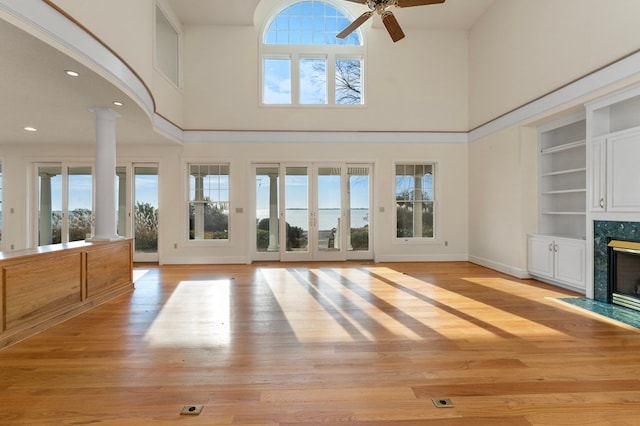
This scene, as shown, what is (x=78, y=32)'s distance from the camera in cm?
303

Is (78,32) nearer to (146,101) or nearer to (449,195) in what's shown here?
(146,101)

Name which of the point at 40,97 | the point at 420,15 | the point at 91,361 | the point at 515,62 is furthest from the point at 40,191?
the point at 515,62

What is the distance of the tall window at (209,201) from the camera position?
720 centimetres

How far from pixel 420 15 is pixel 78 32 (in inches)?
253

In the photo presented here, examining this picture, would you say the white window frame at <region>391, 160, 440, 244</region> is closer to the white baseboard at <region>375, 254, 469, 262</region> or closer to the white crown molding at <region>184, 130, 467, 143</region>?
the white baseboard at <region>375, 254, 469, 262</region>

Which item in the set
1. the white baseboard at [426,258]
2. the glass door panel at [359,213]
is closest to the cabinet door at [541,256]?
the white baseboard at [426,258]

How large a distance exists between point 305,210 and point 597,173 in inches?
203

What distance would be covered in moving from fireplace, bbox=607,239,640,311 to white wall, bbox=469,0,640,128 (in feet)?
7.45

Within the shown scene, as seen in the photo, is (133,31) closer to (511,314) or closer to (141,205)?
(141,205)

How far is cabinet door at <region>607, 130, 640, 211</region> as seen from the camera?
12.1ft

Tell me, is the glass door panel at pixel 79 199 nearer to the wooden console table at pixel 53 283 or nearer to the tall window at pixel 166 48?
the tall window at pixel 166 48

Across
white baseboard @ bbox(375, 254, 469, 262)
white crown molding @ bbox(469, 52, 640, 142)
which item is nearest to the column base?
white baseboard @ bbox(375, 254, 469, 262)

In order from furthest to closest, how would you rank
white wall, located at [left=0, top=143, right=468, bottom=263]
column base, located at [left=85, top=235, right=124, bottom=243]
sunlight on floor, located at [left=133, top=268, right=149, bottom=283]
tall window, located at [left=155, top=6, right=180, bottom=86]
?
white wall, located at [left=0, top=143, right=468, bottom=263], tall window, located at [left=155, top=6, right=180, bottom=86], sunlight on floor, located at [left=133, top=268, right=149, bottom=283], column base, located at [left=85, top=235, right=124, bottom=243]

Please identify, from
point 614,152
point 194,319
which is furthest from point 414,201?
point 194,319
